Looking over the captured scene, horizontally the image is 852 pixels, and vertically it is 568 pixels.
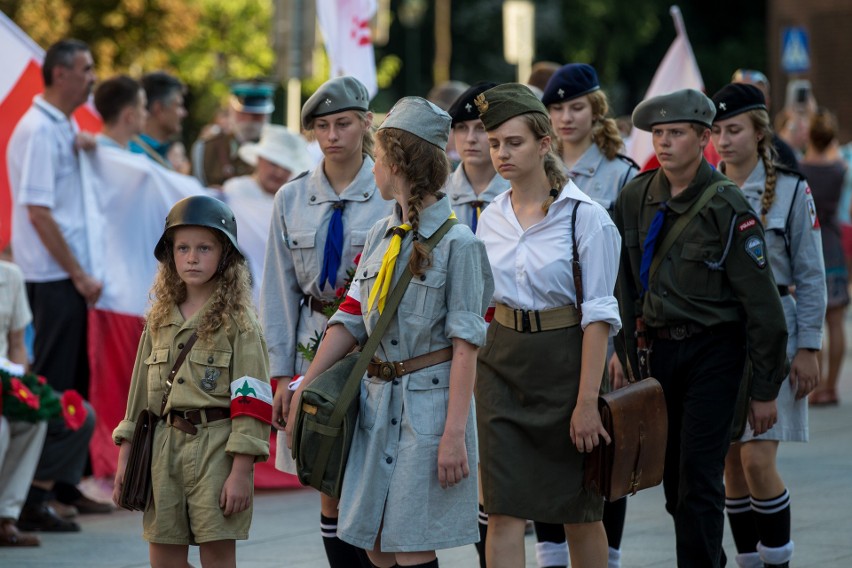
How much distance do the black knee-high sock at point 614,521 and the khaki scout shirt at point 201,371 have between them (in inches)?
75.6

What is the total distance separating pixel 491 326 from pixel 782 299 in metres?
1.69

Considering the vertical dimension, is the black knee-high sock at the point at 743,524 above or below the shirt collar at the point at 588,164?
below

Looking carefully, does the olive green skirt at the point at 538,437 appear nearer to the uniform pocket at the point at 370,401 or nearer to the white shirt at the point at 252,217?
the uniform pocket at the point at 370,401

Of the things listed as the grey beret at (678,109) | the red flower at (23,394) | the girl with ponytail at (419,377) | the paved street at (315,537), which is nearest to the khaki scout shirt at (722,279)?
the grey beret at (678,109)

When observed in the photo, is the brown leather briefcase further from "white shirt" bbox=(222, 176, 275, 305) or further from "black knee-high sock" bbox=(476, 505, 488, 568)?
"white shirt" bbox=(222, 176, 275, 305)

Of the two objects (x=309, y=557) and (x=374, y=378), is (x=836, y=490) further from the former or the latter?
(x=374, y=378)

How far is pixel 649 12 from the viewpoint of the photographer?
41000 millimetres

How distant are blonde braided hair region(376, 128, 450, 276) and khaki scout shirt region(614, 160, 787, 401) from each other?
4.65ft

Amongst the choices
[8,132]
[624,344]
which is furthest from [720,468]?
[8,132]

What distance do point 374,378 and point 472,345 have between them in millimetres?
350

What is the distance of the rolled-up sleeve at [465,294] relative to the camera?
4848 millimetres

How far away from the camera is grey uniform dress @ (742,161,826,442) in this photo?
658cm

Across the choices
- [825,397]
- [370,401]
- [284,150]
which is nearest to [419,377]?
[370,401]

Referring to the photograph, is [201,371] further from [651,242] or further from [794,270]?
[794,270]
